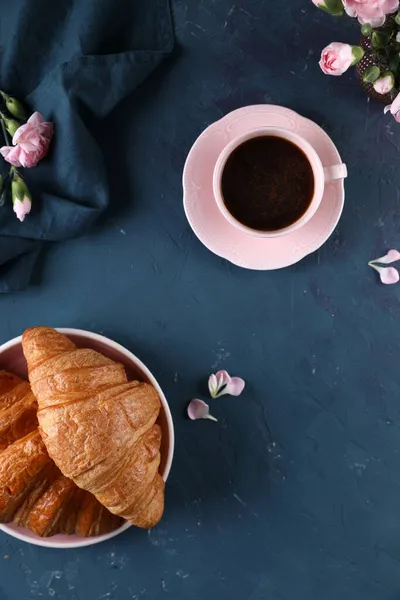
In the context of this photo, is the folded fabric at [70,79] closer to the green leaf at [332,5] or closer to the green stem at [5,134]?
Answer: the green stem at [5,134]

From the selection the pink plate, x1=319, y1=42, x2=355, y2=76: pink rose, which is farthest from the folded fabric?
x1=319, y1=42, x2=355, y2=76: pink rose

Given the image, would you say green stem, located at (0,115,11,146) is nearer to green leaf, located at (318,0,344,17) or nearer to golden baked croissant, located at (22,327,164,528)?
golden baked croissant, located at (22,327,164,528)

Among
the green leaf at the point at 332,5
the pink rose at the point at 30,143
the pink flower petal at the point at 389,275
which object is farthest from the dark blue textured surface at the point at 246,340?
the green leaf at the point at 332,5

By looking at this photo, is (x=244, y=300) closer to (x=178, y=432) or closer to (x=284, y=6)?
(x=178, y=432)

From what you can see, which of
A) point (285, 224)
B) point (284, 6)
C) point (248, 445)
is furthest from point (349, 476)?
point (284, 6)

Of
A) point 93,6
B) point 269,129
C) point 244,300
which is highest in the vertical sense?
point 93,6
